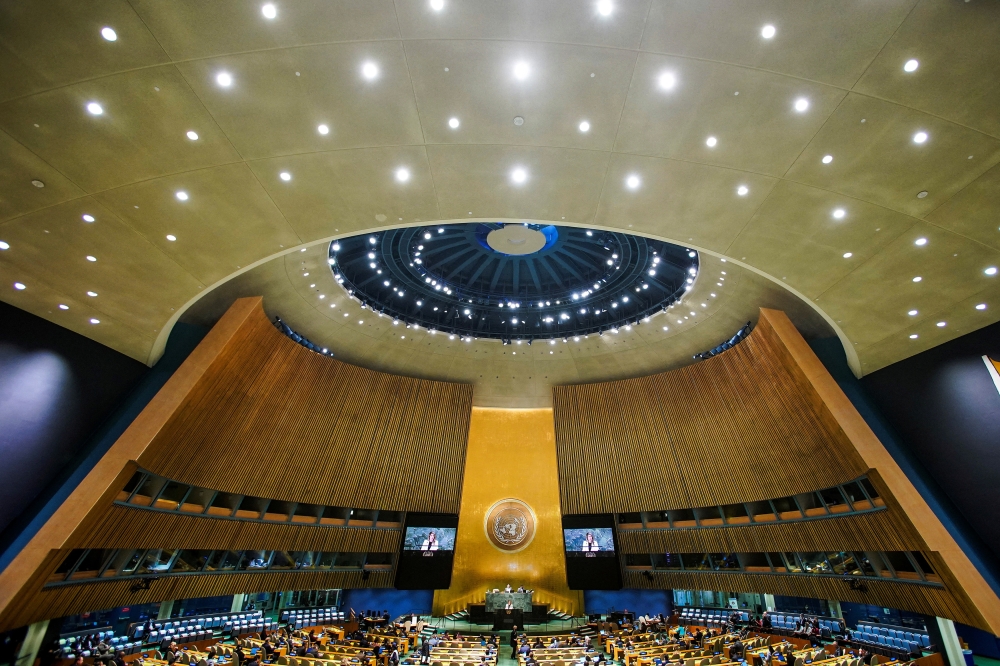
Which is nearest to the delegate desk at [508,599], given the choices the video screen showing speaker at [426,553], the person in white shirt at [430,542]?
the video screen showing speaker at [426,553]

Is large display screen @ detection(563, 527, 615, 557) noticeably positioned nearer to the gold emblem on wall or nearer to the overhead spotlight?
the gold emblem on wall

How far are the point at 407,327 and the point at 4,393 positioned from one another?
425 inches

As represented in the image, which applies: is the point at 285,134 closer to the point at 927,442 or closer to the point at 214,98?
the point at 214,98

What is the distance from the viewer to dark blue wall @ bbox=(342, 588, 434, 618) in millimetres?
19484

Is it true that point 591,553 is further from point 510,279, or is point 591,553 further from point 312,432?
point 312,432

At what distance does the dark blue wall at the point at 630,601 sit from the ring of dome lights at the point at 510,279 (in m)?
12.0

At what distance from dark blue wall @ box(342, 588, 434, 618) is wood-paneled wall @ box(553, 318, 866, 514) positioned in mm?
7771

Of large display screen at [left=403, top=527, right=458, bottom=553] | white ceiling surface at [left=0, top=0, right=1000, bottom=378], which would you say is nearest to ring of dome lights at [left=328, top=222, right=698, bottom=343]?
white ceiling surface at [left=0, top=0, right=1000, bottom=378]

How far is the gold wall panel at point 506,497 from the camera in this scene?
20.8m

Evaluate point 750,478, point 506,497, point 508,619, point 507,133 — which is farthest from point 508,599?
point 507,133

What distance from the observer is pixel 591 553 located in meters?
18.2

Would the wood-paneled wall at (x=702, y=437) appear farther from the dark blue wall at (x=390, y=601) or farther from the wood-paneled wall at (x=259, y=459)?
the dark blue wall at (x=390, y=601)

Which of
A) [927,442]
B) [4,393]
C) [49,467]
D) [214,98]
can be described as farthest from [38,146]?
[927,442]

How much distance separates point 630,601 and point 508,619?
585 centimetres
